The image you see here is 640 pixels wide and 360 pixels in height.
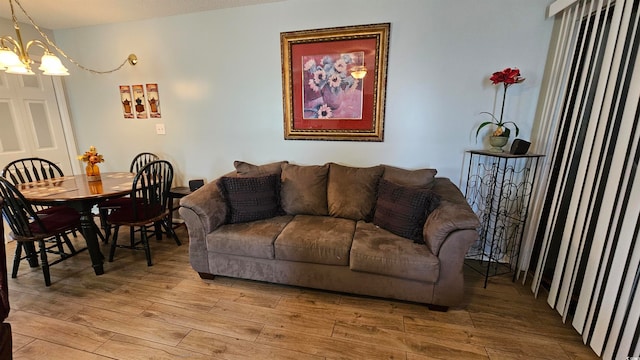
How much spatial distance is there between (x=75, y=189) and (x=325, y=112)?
2.36 m

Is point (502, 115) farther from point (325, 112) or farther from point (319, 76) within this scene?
point (319, 76)

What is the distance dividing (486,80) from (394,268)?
1.81 meters

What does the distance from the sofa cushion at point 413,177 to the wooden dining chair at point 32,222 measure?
2841 mm

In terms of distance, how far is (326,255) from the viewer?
1958 mm

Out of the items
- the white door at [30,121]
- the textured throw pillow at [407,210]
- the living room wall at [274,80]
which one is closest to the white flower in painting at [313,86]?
the living room wall at [274,80]

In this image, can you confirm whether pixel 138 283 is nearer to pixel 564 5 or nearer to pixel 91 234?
pixel 91 234

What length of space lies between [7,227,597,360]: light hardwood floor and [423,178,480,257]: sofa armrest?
0.54 m

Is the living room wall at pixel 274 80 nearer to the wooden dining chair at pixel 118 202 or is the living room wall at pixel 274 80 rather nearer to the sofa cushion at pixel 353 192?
the wooden dining chair at pixel 118 202

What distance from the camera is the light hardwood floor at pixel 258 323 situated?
157 cm

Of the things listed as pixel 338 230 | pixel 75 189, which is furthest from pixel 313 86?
pixel 75 189

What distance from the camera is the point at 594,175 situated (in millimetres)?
1586

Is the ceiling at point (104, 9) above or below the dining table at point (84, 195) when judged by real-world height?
above

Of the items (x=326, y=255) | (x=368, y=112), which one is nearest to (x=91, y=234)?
(x=326, y=255)

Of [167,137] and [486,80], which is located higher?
[486,80]
